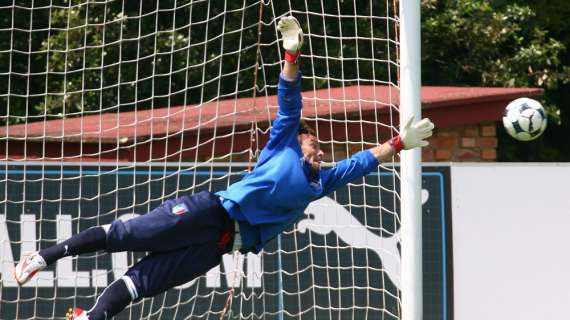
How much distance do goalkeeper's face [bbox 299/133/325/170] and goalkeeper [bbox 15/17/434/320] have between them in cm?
1

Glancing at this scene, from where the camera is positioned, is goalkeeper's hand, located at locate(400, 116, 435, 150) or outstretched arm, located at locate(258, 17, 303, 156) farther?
goalkeeper's hand, located at locate(400, 116, 435, 150)

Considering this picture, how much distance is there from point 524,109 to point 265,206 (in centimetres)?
358

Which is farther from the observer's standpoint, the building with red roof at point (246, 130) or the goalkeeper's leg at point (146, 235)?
the building with red roof at point (246, 130)

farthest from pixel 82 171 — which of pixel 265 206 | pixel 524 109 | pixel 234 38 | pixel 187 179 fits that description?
pixel 234 38

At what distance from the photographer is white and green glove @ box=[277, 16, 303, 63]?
269 inches

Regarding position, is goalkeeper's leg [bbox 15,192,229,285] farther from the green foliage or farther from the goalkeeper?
the green foliage

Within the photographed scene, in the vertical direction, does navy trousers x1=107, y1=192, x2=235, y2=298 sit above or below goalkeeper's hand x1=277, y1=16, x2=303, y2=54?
below

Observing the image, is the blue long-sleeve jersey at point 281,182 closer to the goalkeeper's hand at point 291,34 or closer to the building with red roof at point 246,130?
the goalkeeper's hand at point 291,34

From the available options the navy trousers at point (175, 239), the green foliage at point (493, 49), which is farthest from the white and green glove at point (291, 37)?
the green foliage at point (493, 49)

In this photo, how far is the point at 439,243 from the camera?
9367 mm

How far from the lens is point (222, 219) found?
6949 mm

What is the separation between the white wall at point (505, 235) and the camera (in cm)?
931

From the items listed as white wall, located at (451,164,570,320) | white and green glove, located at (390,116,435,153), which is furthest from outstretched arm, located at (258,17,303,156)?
white wall, located at (451,164,570,320)

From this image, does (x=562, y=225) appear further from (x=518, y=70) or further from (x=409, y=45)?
(x=518, y=70)
